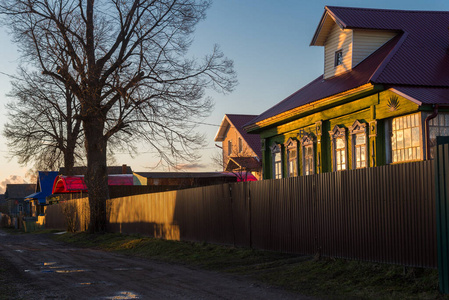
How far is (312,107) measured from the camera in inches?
771

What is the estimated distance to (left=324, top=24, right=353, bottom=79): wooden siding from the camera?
66.3ft

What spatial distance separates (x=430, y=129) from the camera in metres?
15.7

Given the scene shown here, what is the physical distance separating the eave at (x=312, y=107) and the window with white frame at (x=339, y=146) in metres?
0.90

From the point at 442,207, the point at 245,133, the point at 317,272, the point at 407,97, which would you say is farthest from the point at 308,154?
the point at 245,133

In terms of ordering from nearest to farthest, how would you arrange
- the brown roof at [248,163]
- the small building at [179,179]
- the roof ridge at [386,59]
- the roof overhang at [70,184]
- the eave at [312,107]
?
the roof ridge at [386,59] < the eave at [312,107] < the small building at [179,179] < the roof overhang at [70,184] < the brown roof at [248,163]

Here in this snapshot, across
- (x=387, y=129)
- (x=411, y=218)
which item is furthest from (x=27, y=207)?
(x=411, y=218)

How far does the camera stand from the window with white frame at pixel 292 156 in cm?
2254

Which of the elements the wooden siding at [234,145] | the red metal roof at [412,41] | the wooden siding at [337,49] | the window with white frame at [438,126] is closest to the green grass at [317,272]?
the window with white frame at [438,126]

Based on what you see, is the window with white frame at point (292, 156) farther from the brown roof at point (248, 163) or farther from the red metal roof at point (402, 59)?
Answer: the brown roof at point (248, 163)

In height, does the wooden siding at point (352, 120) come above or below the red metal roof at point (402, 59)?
below

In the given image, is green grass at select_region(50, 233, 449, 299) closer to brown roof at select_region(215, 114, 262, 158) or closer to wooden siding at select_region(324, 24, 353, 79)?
wooden siding at select_region(324, 24, 353, 79)

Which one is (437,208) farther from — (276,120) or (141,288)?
(276,120)

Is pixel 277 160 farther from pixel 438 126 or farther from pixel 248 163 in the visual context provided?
pixel 248 163

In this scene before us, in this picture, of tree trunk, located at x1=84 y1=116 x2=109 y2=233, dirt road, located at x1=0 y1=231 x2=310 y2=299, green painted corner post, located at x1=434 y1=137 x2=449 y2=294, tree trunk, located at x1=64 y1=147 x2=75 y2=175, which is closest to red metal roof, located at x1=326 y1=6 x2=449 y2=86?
dirt road, located at x1=0 y1=231 x2=310 y2=299
